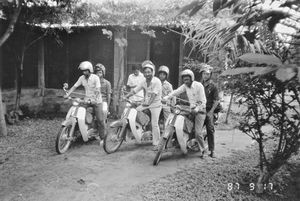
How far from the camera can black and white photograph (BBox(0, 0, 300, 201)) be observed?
2.93m

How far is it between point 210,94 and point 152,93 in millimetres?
1172

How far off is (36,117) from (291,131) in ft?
27.0

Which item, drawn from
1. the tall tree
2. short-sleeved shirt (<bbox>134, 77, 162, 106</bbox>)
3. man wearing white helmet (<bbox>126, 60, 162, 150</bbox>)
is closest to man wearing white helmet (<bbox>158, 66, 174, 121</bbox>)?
man wearing white helmet (<bbox>126, 60, 162, 150</bbox>)

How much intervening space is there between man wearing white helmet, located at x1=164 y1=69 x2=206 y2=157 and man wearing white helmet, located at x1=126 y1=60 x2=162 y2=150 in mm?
477

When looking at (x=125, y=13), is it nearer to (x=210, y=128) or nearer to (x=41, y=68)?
(x=41, y=68)

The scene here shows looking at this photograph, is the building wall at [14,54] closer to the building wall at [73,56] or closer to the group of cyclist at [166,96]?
the building wall at [73,56]

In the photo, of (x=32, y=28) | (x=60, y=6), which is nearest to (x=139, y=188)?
(x=60, y=6)

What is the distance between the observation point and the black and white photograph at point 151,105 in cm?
293

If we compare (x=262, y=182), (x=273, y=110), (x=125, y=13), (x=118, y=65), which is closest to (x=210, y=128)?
(x=262, y=182)

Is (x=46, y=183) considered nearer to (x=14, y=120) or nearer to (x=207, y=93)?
(x=207, y=93)

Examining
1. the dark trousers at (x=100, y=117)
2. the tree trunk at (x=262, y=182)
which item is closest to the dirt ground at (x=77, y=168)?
the dark trousers at (x=100, y=117)

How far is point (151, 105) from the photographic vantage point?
243 inches

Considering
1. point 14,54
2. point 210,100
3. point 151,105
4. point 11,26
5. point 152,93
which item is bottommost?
point 151,105

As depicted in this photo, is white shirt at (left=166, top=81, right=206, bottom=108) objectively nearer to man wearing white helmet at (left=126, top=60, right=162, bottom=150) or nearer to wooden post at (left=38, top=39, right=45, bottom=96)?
man wearing white helmet at (left=126, top=60, right=162, bottom=150)
